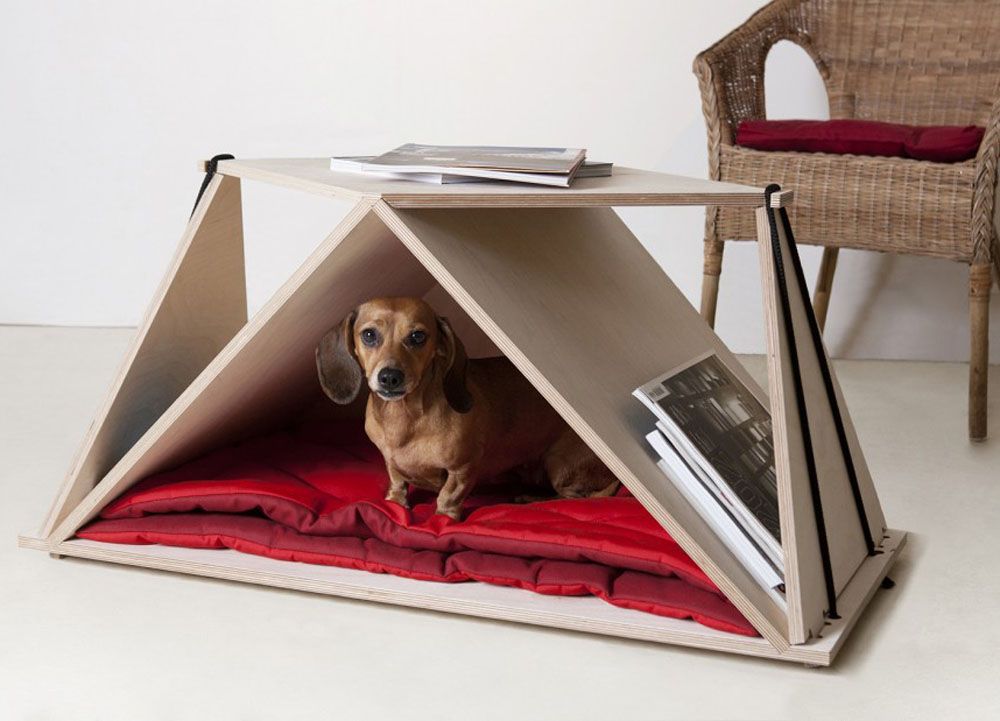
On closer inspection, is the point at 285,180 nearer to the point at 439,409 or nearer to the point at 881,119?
the point at 439,409

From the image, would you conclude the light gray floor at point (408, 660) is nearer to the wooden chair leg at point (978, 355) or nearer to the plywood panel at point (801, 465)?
the plywood panel at point (801, 465)

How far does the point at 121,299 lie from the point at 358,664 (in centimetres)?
275

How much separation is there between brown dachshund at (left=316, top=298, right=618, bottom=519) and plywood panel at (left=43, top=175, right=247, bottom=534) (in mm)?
275

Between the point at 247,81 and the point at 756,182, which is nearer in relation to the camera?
the point at 756,182

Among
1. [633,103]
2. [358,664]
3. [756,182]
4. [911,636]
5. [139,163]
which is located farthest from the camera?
[139,163]

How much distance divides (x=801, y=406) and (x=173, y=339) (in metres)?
1.09

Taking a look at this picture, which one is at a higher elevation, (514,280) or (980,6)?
(980,6)

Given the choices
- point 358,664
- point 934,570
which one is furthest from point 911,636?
point 358,664

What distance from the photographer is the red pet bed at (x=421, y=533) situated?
194cm

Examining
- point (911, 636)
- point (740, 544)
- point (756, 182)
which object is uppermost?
point (756, 182)

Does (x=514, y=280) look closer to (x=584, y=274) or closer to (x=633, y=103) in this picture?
(x=584, y=274)

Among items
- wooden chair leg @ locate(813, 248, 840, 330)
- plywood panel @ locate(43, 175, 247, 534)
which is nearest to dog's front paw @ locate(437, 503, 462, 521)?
plywood panel @ locate(43, 175, 247, 534)

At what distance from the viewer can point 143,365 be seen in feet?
7.19

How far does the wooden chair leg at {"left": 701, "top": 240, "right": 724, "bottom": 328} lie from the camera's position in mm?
3146
